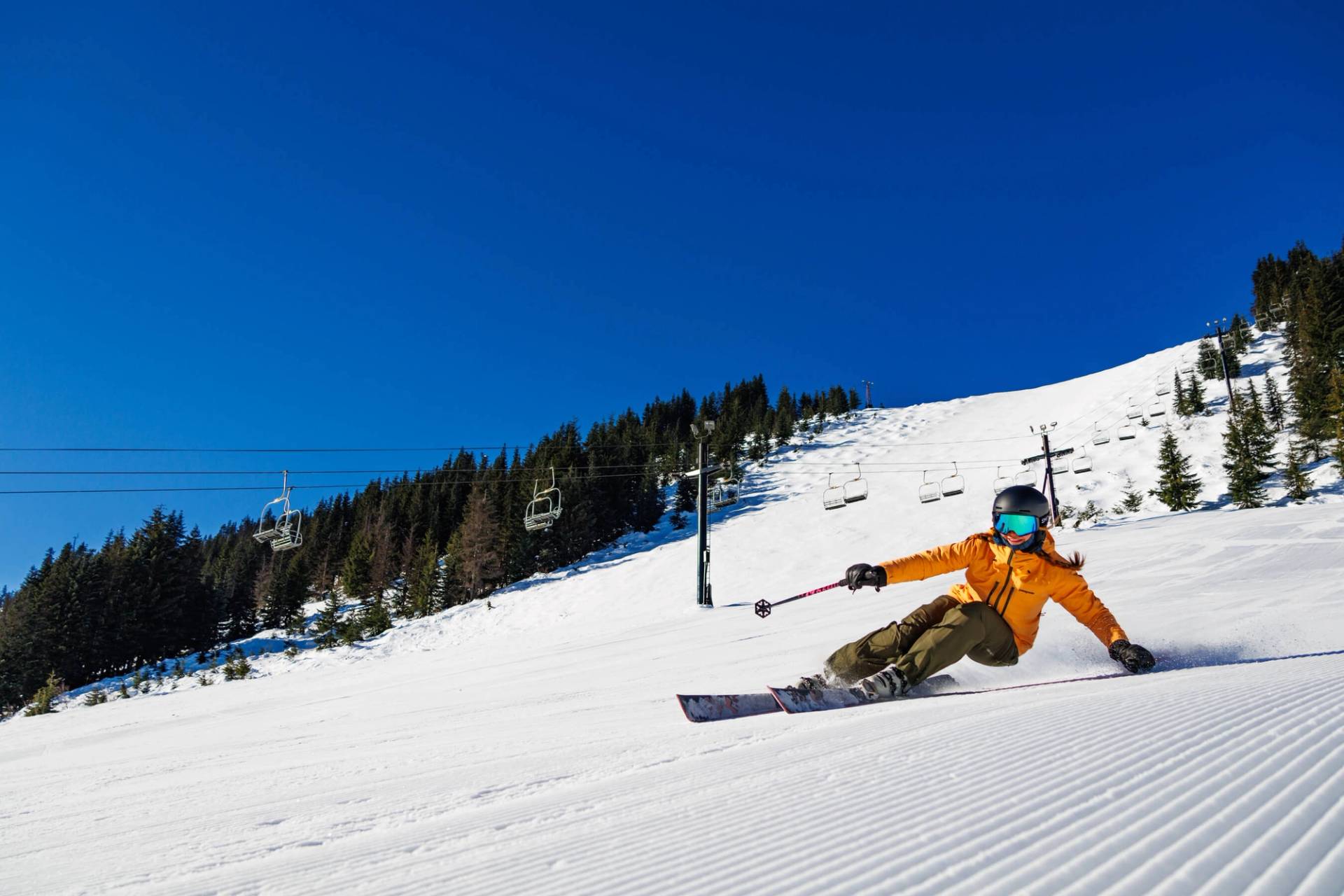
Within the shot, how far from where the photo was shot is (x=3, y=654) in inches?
1411

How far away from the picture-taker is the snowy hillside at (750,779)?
133cm

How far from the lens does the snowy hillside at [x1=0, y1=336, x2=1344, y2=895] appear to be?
133 cm

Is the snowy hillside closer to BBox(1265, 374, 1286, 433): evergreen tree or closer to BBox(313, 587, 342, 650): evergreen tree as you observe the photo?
BBox(313, 587, 342, 650): evergreen tree

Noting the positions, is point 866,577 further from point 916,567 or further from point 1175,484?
point 1175,484

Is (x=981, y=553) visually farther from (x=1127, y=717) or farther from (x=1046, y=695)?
(x=1127, y=717)

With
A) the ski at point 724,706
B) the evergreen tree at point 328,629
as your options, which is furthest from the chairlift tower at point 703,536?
the evergreen tree at point 328,629

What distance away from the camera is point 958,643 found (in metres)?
4.16

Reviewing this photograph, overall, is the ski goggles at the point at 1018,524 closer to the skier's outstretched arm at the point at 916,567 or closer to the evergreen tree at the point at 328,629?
the skier's outstretched arm at the point at 916,567

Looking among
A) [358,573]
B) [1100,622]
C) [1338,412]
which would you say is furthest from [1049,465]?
[358,573]

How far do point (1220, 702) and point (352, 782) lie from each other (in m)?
3.62

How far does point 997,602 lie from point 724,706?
2001 millimetres

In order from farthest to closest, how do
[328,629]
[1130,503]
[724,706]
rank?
[328,629] < [1130,503] < [724,706]

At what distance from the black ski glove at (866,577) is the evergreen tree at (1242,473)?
25.5m

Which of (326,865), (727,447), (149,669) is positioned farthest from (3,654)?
(326,865)
